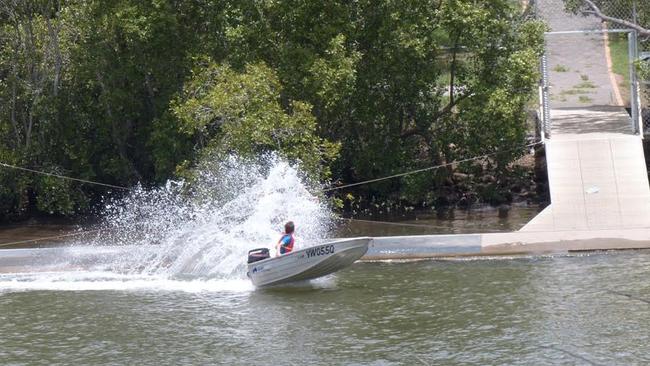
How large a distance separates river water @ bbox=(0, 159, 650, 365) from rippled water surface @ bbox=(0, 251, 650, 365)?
0.04 meters

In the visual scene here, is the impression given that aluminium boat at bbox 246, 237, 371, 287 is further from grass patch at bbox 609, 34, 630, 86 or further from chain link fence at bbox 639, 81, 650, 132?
grass patch at bbox 609, 34, 630, 86

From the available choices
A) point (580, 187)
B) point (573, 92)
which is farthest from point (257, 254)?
point (573, 92)

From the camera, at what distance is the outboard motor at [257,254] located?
2091 centimetres

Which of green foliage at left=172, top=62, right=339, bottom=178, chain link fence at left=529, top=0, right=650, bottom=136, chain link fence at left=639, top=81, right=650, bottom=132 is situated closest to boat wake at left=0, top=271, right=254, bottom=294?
green foliage at left=172, top=62, right=339, bottom=178

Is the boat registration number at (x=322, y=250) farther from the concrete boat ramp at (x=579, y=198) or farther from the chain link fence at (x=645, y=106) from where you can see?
the chain link fence at (x=645, y=106)

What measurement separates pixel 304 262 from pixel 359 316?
9.02 feet

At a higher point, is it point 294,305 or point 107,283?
point 107,283

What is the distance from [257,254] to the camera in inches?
826

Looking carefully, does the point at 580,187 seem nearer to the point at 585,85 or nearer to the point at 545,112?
the point at 545,112

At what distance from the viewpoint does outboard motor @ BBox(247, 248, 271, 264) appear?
20.9 metres

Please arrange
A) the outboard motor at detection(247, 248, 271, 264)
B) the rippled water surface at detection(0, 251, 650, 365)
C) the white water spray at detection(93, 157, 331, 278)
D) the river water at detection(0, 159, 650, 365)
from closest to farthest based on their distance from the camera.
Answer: the rippled water surface at detection(0, 251, 650, 365) → the river water at detection(0, 159, 650, 365) → the outboard motor at detection(247, 248, 271, 264) → the white water spray at detection(93, 157, 331, 278)

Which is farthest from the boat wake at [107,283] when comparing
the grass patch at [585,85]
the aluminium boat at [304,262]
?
the grass patch at [585,85]

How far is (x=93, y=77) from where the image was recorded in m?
30.3

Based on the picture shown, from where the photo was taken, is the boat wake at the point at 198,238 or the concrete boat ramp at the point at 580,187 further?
the concrete boat ramp at the point at 580,187
